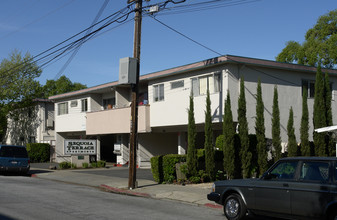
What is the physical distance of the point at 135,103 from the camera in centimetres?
1675

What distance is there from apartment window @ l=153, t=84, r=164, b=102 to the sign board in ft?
19.4

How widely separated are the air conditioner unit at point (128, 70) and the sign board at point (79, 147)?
12.1 m

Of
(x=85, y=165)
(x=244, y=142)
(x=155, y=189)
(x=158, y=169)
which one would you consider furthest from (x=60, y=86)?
(x=244, y=142)

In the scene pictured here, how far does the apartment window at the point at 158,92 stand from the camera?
2500 centimetres

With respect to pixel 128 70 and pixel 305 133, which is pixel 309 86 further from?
pixel 128 70

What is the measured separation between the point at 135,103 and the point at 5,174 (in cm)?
1222

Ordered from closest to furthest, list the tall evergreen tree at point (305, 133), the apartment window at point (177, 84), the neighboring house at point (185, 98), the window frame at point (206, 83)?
the tall evergreen tree at point (305, 133)
the neighboring house at point (185, 98)
the window frame at point (206, 83)
the apartment window at point (177, 84)

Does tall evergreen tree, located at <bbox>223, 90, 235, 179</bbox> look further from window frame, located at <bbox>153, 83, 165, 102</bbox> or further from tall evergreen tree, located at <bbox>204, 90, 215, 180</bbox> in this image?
window frame, located at <bbox>153, 83, 165, 102</bbox>

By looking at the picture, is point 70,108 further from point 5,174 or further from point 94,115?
point 5,174

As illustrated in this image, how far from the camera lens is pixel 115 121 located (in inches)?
1132

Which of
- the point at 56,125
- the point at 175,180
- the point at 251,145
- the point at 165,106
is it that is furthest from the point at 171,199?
the point at 56,125

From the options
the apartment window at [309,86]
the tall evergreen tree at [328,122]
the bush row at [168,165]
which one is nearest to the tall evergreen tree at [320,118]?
the tall evergreen tree at [328,122]

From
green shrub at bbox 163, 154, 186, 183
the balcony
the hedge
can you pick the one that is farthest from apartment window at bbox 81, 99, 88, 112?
green shrub at bbox 163, 154, 186, 183

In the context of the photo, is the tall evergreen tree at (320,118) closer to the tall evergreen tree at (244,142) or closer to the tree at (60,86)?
the tall evergreen tree at (244,142)
